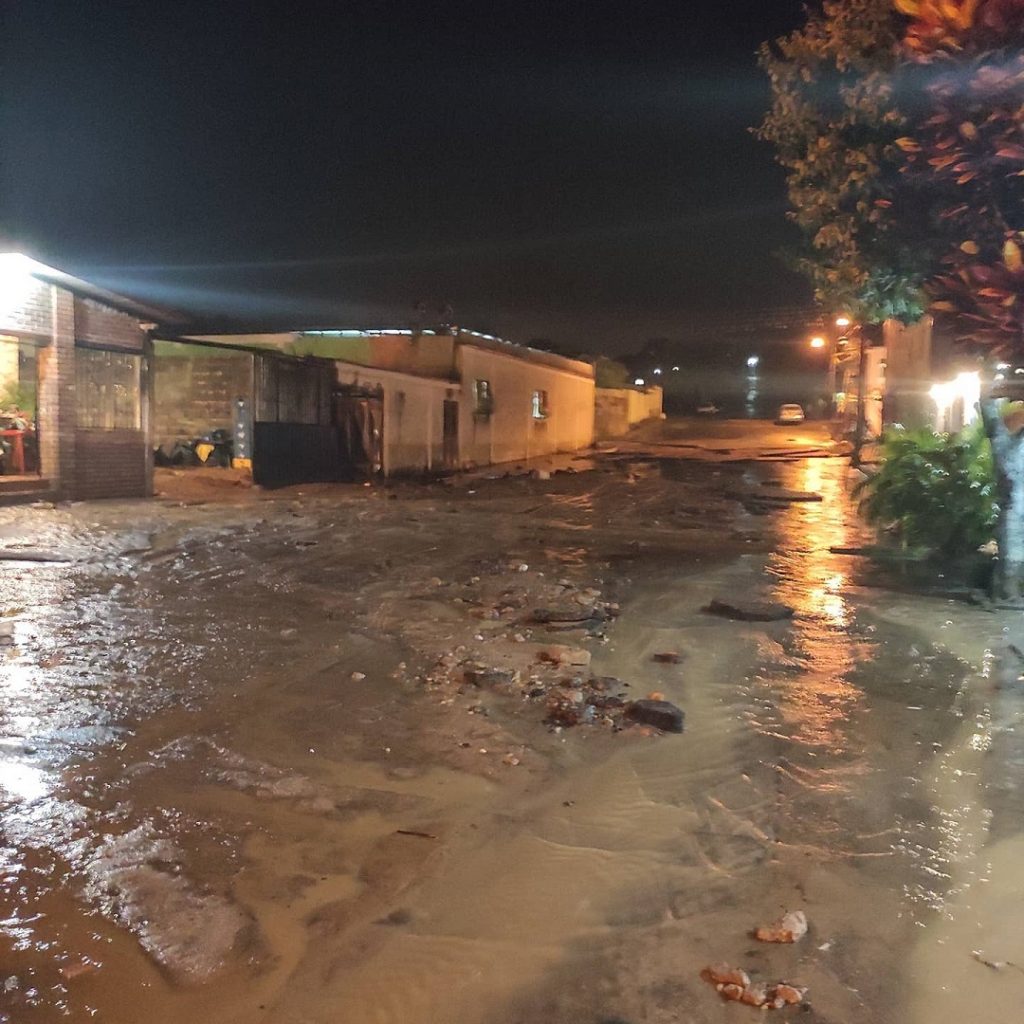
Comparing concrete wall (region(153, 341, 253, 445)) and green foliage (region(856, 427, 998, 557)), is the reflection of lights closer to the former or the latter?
green foliage (region(856, 427, 998, 557))

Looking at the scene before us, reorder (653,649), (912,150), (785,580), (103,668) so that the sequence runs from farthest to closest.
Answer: (785,580) → (653,649) → (103,668) → (912,150)

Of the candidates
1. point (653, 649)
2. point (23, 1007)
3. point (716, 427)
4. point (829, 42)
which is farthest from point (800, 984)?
point (716, 427)

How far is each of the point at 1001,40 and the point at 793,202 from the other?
442cm

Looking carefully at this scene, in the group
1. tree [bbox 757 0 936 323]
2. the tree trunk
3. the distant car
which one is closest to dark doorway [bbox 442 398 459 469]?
tree [bbox 757 0 936 323]

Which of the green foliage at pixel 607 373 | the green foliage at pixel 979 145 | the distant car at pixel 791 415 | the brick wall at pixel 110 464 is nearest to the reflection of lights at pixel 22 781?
the green foliage at pixel 979 145

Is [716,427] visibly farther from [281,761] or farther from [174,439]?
[281,761]

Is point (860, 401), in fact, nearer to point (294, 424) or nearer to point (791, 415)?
point (791, 415)

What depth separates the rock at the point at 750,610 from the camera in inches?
356

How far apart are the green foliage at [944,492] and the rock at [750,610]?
10.7ft

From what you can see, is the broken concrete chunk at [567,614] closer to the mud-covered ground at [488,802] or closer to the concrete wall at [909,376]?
the mud-covered ground at [488,802]

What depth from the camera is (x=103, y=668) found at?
6.73 meters

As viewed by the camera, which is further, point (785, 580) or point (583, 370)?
point (583, 370)

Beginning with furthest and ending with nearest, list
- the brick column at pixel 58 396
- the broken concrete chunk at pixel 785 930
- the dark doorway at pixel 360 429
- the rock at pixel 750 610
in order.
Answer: the dark doorway at pixel 360 429, the brick column at pixel 58 396, the rock at pixel 750 610, the broken concrete chunk at pixel 785 930

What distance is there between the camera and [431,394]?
25156 millimetres
